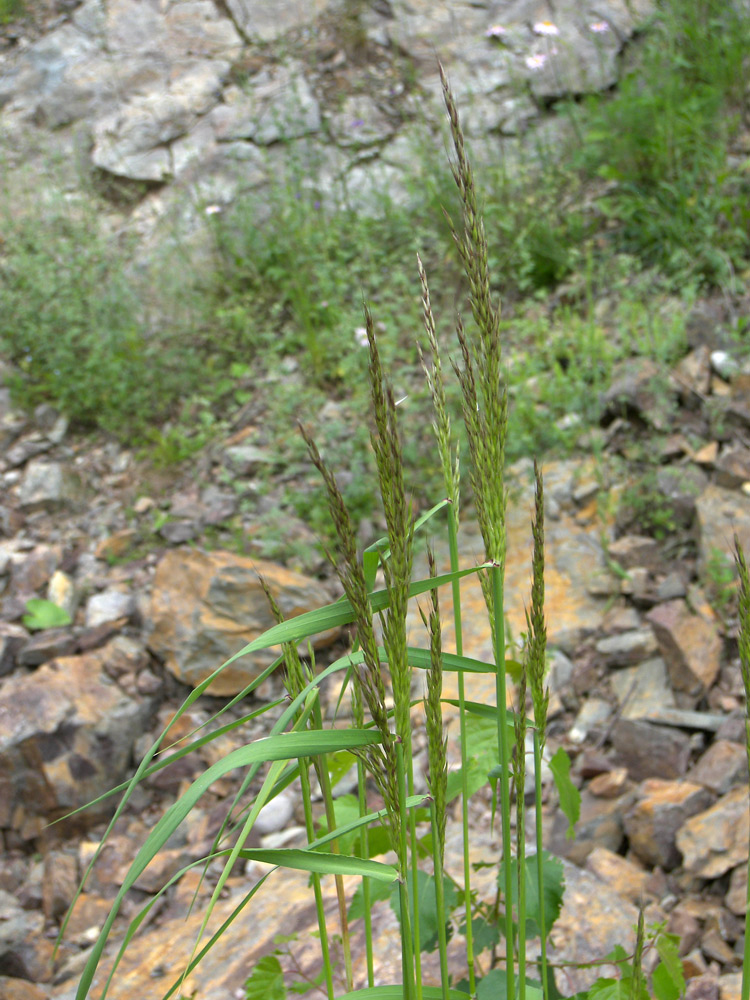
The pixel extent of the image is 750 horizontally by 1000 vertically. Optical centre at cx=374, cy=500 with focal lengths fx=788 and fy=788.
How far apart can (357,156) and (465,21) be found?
165 cm

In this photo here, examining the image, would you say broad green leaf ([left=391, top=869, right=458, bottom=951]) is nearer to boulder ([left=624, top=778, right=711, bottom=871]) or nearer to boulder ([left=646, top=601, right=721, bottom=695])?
boulder ([left=624, top=778, right=711, bottom=871])

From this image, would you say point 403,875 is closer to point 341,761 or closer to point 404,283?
point 341,761

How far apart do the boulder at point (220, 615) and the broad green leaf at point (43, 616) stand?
448 millimetres

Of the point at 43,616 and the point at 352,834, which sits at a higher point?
the point at 352,834

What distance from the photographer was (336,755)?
104 centimetres

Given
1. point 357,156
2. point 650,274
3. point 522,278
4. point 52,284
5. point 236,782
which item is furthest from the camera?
point 357,156

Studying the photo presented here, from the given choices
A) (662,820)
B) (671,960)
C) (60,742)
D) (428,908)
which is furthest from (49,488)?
(671,960)

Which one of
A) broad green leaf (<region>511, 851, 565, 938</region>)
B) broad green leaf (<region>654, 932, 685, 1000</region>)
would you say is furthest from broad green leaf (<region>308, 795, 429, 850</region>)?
broad green leaf (<region>654, 932, 685, 1000</region>)

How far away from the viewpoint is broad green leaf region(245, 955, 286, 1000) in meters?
1.05

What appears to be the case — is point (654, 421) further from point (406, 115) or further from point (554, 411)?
point (406, 115)

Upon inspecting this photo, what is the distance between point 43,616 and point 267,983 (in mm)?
2767

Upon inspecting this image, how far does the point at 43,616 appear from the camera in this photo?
3.48 metres

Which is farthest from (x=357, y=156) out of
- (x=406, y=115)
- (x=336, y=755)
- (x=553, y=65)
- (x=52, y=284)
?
(x=336, y=755)

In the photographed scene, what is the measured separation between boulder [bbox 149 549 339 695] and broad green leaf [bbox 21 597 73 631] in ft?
1.47
